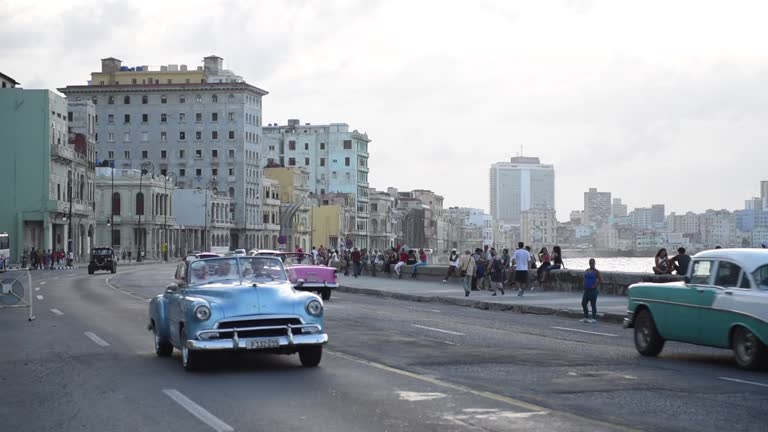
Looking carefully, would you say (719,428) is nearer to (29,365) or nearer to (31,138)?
(29,365)

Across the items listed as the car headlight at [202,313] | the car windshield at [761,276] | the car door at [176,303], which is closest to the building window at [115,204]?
the car door at [176,303]

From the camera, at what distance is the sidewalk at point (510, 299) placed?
2995cm

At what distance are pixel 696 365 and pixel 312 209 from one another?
526 feet

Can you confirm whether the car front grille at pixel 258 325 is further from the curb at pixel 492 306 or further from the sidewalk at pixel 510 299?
the sidewalk at pixel 510 299

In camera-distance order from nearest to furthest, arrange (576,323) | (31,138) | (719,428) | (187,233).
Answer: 1. (719,428)
2. (576,323)
3. (31,138)
4. (187,233)

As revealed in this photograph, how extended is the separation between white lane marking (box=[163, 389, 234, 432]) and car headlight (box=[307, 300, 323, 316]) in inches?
96.0

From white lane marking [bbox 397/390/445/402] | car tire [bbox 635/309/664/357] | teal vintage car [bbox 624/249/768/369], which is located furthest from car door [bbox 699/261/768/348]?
white lane marking [bbox 397/390/445/402]

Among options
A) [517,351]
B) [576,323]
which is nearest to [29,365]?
[517,351]

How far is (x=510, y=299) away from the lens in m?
36.2

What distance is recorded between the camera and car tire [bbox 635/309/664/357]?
1756 centimetres

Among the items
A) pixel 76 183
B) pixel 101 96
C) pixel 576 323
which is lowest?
pixel 576 323

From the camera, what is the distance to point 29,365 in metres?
16.4

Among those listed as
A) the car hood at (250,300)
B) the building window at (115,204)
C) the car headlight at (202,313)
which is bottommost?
the car headlight at (202,313)

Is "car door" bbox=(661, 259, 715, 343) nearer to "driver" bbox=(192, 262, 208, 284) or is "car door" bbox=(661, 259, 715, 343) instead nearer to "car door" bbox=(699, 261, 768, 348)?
"car door" bbox=(699, 261, 768, 348)
